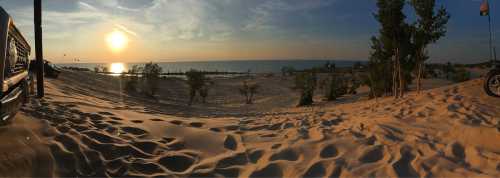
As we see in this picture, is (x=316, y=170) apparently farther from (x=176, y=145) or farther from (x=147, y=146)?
(x=147, y=146)

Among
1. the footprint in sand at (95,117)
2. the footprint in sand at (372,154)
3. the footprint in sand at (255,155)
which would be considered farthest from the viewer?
the footprint in sand at (95,117)

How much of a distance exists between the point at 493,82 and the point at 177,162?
6.79 metres

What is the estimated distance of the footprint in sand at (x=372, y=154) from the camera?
433 centimetres

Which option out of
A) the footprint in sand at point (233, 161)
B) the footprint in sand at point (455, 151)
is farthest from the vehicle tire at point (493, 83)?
the footprint in sand at point (233, 161)

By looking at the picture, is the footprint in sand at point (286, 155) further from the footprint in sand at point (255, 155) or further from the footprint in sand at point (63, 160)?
the footprint in sand at point (63, 160)

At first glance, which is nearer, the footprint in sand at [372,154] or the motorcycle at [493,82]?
the footprint in sand at [372,154]

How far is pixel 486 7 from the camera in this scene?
25.4ft

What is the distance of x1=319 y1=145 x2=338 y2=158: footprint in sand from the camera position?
454cm

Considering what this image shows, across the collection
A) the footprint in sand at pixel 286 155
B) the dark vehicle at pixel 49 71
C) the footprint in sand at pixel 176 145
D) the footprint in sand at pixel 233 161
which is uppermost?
the dark vehicle at pixel 49 71

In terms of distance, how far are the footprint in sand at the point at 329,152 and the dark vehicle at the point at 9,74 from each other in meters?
3.65

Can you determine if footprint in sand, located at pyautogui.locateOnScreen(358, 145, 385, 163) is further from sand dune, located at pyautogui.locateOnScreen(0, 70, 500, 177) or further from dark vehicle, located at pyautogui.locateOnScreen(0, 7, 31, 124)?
dark vehicle, located at pyautogui.locateOnScreen(0, 7, 31, 124)

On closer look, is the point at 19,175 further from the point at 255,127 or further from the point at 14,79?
the point at 255,127

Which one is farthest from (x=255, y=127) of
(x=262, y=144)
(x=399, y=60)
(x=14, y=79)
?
(x=399, y=60)

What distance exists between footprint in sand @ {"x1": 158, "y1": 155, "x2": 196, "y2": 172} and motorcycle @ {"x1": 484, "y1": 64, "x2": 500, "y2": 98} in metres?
6.45
